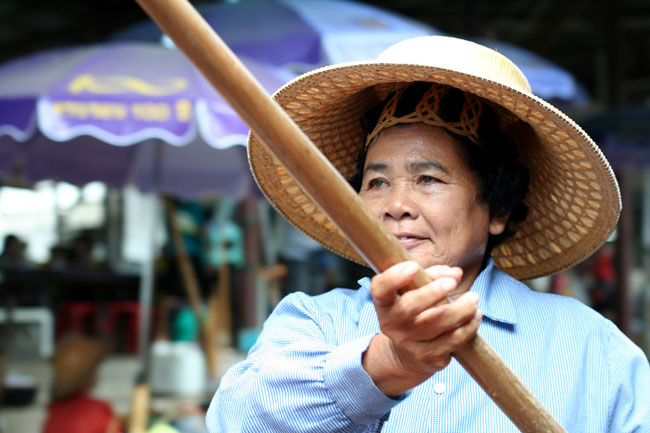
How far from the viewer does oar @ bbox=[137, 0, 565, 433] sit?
83 cm

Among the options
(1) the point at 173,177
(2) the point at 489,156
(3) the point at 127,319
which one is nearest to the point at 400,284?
(2) the point at 489,156

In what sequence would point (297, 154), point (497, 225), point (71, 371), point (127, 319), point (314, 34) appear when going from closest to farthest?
point (297, 154)
point (497, 225)
point (71, 371)
point (314, 34)
point (127, 319)

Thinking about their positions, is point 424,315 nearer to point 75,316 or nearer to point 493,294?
point 493,294

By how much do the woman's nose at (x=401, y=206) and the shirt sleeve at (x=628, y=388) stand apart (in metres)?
0.44

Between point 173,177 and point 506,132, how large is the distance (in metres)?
3.58

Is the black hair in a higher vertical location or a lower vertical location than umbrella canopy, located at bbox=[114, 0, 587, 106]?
lower

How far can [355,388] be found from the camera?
112cm

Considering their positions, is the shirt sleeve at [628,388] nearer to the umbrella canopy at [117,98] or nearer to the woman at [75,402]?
the umbrella canopy at [117,98]

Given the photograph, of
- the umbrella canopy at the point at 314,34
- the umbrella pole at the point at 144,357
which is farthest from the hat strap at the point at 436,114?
the umbrella pole at the point at 144,357

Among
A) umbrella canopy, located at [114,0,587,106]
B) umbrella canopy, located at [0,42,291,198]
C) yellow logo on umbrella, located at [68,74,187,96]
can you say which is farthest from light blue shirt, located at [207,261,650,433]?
umbrella canopy, located at [114,0,587,106]

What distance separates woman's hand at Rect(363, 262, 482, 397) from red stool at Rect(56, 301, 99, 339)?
8.28m

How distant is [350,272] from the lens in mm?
7812

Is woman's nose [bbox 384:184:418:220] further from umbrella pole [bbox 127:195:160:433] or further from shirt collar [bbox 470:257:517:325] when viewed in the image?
umbrella pole [bbox 127:195:160:433]

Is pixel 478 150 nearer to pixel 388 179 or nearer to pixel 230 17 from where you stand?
pixel 388 179
